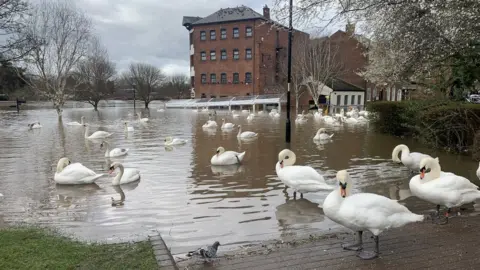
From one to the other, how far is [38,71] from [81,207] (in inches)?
1352

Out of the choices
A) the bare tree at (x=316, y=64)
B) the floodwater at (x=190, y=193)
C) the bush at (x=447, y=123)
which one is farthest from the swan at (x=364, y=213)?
the bare tree at (x=316, y=64)

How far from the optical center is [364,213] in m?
5.12

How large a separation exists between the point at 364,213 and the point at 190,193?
5073 millimetres

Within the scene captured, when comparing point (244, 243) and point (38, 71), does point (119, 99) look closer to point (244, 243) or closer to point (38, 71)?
point (38, 71)

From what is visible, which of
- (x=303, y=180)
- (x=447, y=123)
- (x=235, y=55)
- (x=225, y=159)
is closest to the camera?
(x=303, y=180)

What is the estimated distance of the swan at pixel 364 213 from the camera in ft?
16.8

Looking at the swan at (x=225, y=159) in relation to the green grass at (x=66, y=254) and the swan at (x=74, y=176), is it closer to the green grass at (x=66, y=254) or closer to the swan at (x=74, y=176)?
the swan at (x=74, y=176)

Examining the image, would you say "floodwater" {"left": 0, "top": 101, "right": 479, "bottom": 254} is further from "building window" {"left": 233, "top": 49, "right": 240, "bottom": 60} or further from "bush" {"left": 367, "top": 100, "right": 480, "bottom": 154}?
"building window" {"left": 233, "top": 49, "right": 240, "bottom": 60}

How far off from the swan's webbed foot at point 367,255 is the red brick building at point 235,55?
52862 mm

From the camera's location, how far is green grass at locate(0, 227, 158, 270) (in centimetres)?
447

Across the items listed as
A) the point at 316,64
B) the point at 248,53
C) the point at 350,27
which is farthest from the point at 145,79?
the point at 350,27

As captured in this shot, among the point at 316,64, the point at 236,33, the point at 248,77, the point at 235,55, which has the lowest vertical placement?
the point at 248,77

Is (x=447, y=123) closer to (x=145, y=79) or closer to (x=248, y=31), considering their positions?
(x=248, y=31)

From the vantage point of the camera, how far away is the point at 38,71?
3706 cm
